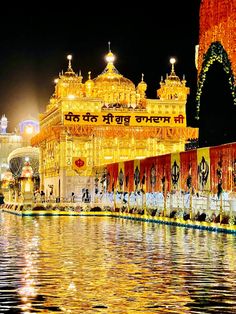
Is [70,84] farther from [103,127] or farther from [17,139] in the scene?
[17,139]

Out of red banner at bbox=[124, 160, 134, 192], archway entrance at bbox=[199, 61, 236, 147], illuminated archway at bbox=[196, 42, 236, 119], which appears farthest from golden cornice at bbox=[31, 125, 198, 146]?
illuminated archway at bbox=[196, 42, 236, 119]

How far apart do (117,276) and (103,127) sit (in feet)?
142

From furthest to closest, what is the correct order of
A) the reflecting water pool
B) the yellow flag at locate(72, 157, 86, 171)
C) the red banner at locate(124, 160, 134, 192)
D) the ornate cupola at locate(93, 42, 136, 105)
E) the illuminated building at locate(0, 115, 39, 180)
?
the illuminated building at locate(0, 115, 39, 180) < the ornate cupola at locate(93, 42, 136, 105) < the yellow flag at locate(72, 157, 86, 171) < the red banner at locate(124, 160, 134, 192) < the reflecting water pool

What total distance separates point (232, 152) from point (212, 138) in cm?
1185

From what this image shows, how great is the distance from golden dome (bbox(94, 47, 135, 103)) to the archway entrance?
24858 mm

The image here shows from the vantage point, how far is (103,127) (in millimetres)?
55250

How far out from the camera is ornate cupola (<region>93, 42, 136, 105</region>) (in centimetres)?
6194

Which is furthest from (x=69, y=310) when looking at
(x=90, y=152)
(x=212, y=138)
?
(x=90, y=152)

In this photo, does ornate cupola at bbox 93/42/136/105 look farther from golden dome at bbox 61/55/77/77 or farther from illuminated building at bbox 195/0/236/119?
illuminated building at bbox 195/0/236/119

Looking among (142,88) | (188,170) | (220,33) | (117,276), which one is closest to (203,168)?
(188,170)

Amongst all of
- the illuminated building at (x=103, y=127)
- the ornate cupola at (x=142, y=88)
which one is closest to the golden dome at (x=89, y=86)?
the illuminated building at (x=103, y=127)

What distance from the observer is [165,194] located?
3416cm

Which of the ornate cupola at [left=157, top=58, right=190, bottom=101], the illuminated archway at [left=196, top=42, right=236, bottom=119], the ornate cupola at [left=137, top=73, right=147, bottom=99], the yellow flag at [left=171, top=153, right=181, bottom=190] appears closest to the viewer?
the illuminated archway at [left=196, top=42, right=236, bottom=119]

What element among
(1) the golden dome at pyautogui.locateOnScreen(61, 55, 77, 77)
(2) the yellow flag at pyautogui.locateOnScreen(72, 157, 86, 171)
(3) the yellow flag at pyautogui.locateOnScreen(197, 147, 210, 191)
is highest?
(1) the golden dome at pyautogui.locateOnScreen(61, 55, 77, 77)
